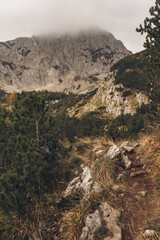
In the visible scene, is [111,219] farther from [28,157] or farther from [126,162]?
[28,157]

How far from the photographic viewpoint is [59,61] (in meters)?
148

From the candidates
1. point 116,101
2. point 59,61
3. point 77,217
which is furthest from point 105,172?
point 59,61

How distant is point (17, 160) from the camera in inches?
186

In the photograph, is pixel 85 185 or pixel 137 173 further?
pixel 137 173

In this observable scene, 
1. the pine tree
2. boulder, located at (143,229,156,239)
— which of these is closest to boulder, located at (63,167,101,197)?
boulder, located at (143,229,156,239)

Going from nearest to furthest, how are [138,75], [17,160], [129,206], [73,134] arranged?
[129,206], [17,160], [73,134], [138,75]

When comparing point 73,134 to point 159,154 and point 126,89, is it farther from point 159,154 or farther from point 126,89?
point 126,89

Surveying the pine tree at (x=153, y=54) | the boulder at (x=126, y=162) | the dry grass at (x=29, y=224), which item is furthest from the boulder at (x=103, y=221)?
the pine tree at (x=153, y=54)

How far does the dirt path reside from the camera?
3.06m

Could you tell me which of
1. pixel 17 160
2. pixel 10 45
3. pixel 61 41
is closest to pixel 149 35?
pixel 17 160

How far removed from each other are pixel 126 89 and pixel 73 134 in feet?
128

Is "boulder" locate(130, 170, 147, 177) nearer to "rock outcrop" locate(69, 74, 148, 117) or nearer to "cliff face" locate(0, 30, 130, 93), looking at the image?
"rock outcrop" locate(69, 74, 148, 117)

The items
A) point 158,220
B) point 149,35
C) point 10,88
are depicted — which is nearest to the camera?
point 158,220

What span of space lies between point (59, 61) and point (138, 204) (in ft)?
525
